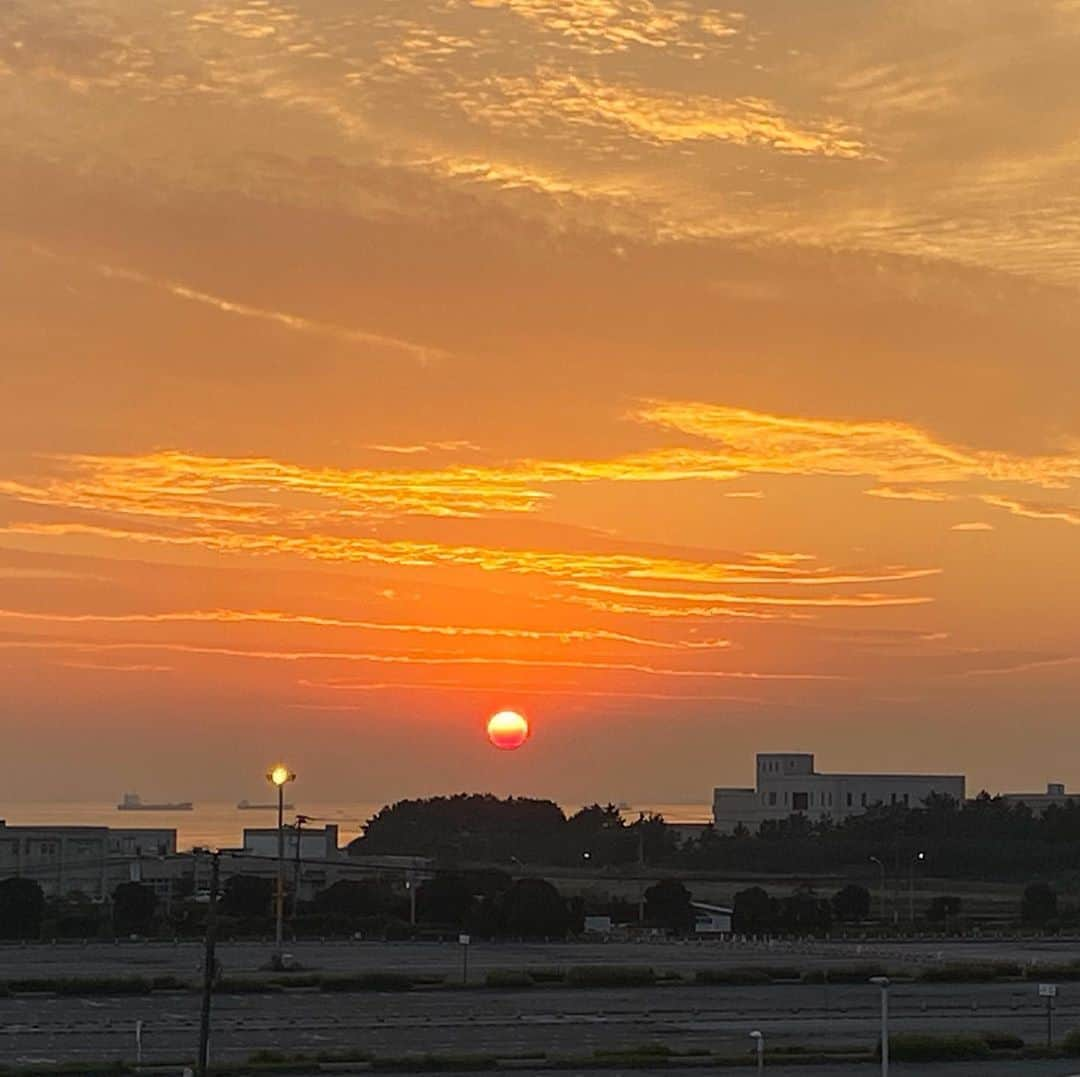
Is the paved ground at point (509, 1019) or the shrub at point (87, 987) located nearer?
the paved ground at point (509, 1019)

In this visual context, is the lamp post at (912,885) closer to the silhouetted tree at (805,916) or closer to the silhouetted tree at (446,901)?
the silhouetted tree at (805,916)

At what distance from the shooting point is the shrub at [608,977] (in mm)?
61562

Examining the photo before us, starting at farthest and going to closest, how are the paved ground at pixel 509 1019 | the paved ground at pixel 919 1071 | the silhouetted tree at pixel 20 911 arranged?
the silhouetted tree at pixel 20 911
the paved ground at pixel 509 1019
the paved ground at pixel 919 1071

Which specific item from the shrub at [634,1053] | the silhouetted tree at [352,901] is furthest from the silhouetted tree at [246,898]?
the shrub at [634,1053]

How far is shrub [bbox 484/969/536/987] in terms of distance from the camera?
60391 mm

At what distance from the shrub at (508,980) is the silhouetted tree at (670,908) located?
35.0 m

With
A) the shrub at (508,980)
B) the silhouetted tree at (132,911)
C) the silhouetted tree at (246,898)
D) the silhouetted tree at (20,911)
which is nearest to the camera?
the shrub at (508,980)

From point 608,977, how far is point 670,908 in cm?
3642

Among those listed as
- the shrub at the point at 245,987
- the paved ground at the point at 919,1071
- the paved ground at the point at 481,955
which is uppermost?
the paved ground at the point at 481,955

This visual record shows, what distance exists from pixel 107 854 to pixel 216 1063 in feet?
267

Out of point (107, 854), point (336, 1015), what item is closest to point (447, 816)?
point (107, 854)

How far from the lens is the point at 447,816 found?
196000mm

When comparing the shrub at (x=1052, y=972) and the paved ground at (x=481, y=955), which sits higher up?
the paved ground at (x=481, y=955)

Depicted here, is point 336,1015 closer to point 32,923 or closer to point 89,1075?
point 89,1075
